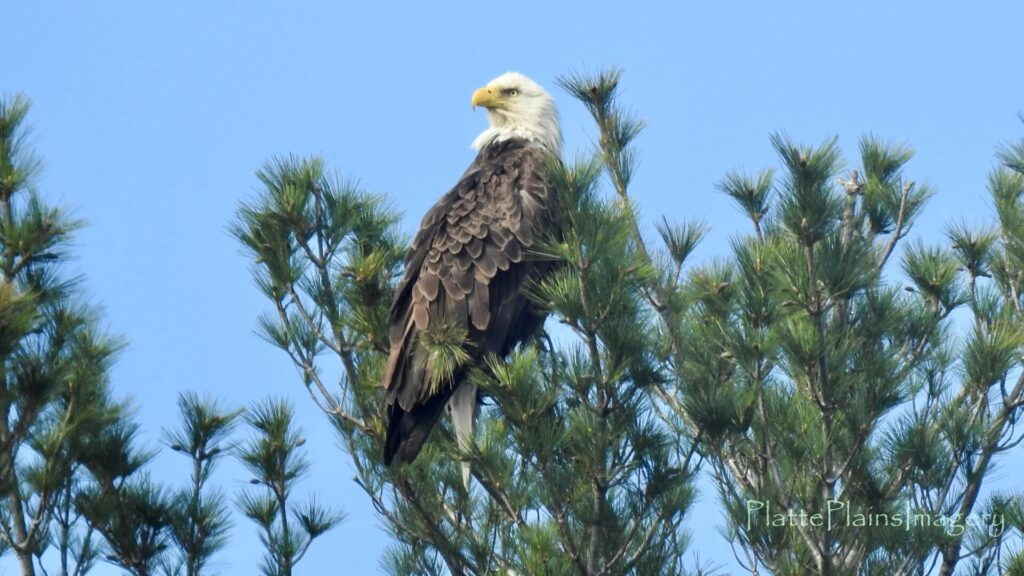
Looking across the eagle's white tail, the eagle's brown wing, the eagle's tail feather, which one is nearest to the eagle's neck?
the eagle's brown wing

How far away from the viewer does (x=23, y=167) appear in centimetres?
638

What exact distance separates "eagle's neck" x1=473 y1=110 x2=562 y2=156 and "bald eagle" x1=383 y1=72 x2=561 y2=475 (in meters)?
0.56

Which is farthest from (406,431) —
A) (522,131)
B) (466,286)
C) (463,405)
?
(522,131)

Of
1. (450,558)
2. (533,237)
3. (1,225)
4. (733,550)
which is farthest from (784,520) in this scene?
(1,225)

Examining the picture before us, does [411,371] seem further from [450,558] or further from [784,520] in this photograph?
[784,520]

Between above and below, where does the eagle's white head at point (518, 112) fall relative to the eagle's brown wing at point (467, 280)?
above

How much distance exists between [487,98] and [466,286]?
186cm

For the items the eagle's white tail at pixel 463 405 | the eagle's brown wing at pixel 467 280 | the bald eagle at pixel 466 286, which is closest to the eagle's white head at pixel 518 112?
the bald eagle at pixel 466 286

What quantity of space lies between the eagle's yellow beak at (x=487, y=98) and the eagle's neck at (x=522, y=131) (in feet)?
0.16

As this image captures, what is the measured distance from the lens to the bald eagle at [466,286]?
6594 millimetres

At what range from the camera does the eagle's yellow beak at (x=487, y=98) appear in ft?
28.6

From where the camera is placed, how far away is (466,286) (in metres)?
7.15

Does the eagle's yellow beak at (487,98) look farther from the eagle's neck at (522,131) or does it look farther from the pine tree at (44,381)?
the pine tree at (44,381)

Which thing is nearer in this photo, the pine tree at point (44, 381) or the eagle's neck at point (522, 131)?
the pine tree at point (44, 381)
